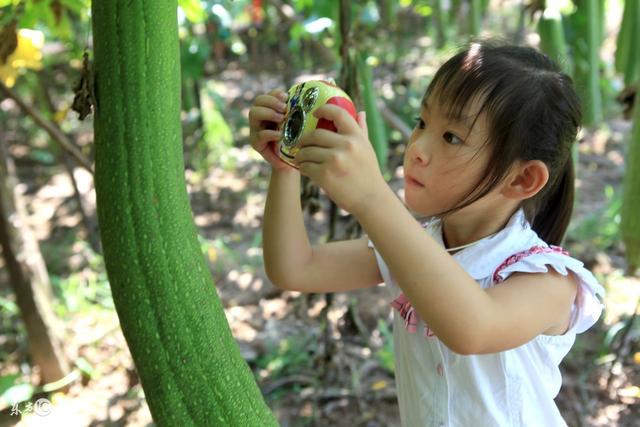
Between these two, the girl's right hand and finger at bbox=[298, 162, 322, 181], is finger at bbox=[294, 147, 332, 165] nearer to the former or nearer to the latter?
finger at bbox=[298, 162, 322, 181]

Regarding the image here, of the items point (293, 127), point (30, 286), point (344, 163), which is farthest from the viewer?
point (30, 286)

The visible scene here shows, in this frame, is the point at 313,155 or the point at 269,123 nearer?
the point at 313,155

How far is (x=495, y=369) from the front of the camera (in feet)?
3.16

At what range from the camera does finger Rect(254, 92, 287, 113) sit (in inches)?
35.8

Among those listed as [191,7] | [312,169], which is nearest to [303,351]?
[191,7]

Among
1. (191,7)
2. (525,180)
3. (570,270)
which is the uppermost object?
(191,7)

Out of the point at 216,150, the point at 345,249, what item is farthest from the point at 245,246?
the point at 345,249

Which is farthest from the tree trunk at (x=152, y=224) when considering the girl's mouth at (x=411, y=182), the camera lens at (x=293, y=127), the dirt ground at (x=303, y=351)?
the dirt ground at (x=303, y=351)

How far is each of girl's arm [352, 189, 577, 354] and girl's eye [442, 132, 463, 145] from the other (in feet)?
0.56

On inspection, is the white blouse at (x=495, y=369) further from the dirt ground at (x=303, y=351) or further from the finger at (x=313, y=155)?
the dirt ground at (x=303, y=351)

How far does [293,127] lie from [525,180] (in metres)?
0.32

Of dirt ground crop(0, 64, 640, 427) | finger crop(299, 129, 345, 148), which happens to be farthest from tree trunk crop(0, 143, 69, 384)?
finger crop(299, 129, 345, 148)

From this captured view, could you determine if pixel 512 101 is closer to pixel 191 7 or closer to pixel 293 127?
pixel 293 127

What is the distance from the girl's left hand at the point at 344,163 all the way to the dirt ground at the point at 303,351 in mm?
1231
